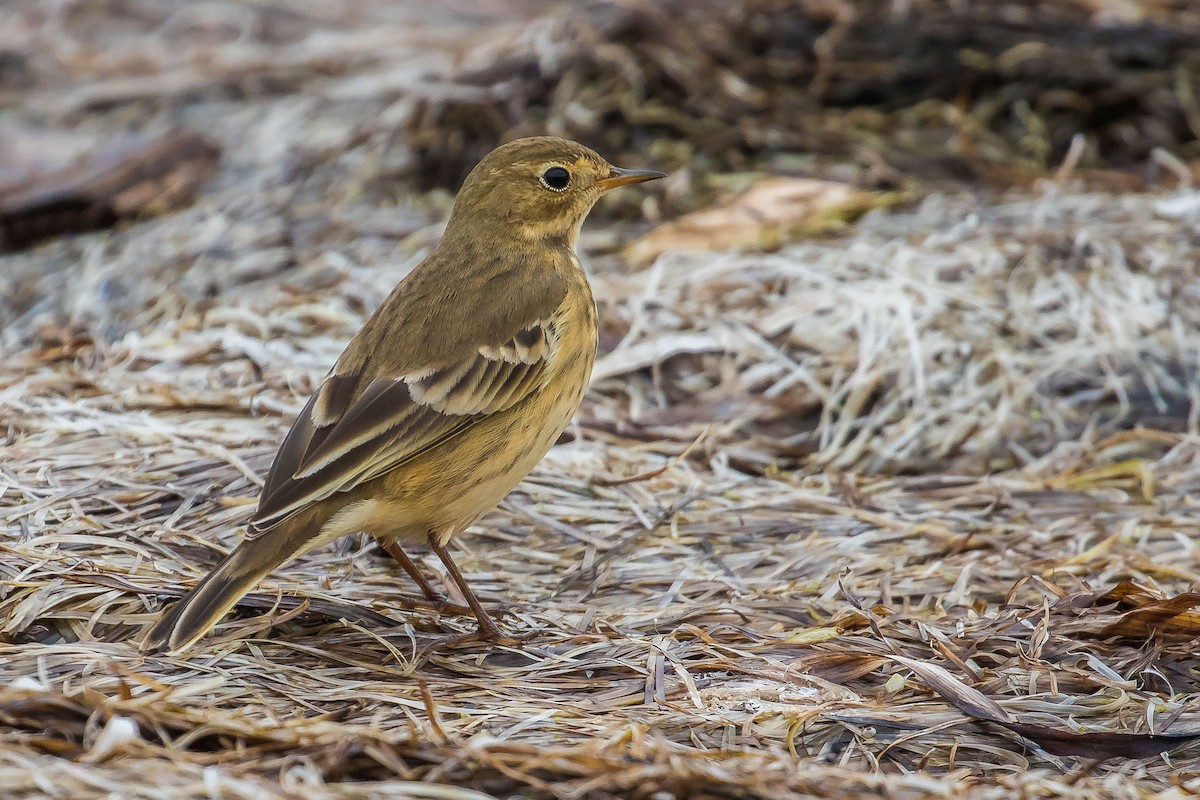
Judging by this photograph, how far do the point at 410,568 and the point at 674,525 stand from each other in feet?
3.42

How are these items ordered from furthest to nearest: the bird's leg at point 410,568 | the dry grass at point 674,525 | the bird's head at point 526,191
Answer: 1. the bird's head at point 526,191
2. the bird's leg at point 410,568
3. the dry grass at point 674,525

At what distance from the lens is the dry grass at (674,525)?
3527 millimetres

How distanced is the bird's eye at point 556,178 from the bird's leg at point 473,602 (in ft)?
4.57

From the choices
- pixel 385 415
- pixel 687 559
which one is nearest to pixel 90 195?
pixel 385 415

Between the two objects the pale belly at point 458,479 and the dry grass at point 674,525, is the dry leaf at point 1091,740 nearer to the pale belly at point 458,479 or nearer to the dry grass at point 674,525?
the dry grass at point 674,525

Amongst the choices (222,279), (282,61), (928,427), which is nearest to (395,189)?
(222,279)

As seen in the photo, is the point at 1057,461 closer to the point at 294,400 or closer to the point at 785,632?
the point at 785,632

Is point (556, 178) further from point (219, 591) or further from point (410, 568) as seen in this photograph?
point (219, 591)

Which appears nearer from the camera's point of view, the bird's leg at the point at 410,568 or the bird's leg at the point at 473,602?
the bird's leg at the point at 473,602

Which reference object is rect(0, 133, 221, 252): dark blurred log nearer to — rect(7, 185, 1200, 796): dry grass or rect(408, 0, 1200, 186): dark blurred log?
rect(7, 185, 1200, 796): dry grass

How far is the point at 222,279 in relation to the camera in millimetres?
7289

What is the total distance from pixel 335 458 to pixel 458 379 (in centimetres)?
51

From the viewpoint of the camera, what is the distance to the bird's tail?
152 inches

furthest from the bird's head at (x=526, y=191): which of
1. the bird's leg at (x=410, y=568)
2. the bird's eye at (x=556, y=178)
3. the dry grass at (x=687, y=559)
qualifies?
the bird's leg at (x=410, y=568)
